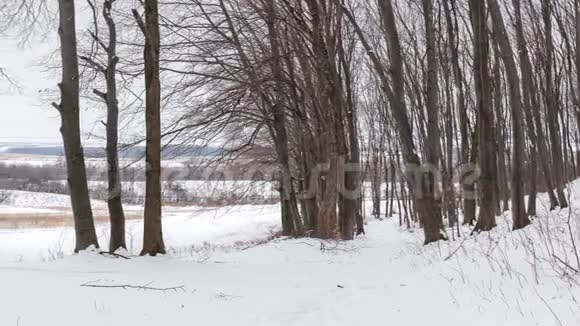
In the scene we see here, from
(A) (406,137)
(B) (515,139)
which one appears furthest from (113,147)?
(B) (515,139)

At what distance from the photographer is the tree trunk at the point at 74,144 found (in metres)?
8.69

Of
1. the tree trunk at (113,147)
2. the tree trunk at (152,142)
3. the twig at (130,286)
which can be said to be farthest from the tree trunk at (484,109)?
the tree trunk at (113,147)

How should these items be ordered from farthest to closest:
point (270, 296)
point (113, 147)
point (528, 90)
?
point (528, 90) → point (113, 147) → point (270, 296)

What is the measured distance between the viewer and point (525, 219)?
10.4 meters

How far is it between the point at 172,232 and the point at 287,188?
62.4 ft

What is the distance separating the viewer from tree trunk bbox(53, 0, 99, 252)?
28.5 feet

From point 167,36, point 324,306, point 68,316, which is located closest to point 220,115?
point 167,36

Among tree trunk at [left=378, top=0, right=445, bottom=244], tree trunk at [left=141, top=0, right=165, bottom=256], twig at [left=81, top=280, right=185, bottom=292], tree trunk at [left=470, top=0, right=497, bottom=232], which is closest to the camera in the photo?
twig at [left=81, top=280, right=185, bottom=292]

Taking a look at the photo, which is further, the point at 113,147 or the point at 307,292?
the point at 113,147

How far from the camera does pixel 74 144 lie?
8.70 meters

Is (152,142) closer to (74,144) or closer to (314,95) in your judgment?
(74,144)

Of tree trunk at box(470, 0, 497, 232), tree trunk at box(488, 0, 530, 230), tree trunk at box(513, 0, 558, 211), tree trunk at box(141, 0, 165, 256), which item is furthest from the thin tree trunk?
tree trunk at box(513, 0, 558, 211)

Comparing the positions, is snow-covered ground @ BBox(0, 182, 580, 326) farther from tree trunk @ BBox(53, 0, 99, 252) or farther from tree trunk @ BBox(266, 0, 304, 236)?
tree trunk @ BBox(266, 0, 304, 236)

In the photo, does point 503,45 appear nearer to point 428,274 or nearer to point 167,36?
point 428,274
